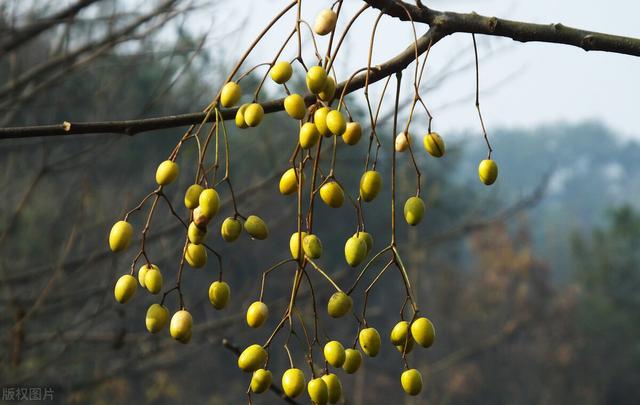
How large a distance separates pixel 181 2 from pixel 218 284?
1.80 meters

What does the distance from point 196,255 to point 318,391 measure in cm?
18

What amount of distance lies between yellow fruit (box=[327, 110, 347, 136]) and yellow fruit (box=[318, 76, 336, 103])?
0.08 ft

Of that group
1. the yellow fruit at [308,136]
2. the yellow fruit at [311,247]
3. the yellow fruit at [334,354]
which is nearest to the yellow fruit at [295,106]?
the yellow fruit at [308,136]

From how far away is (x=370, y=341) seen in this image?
84 cm

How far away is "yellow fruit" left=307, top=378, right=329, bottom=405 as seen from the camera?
783 mm

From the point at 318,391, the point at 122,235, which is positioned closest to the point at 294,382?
the point at 318,391

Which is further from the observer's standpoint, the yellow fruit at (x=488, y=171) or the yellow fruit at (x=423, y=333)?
the yellow fruit at (x=488, y=171)

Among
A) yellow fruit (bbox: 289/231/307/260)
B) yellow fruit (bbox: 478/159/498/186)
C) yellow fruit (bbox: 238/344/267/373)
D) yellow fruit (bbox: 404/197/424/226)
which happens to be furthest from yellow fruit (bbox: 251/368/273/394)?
yellow fruit (bbox: 478/159/498/186)

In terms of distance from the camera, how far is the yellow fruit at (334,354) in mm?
802

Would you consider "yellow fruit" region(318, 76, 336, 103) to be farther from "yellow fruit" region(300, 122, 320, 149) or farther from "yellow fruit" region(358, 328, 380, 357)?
"yellow fruit" region(358, 328, 380, 357)

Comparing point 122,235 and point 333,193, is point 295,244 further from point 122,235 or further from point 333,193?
point 122,235

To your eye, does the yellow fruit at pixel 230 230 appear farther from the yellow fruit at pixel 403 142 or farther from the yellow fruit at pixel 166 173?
the yellow fruit at pixel 403 142

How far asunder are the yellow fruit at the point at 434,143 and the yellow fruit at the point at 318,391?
27cm

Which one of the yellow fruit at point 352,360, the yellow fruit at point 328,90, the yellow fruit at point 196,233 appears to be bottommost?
the yellow fruit at point 352,360
